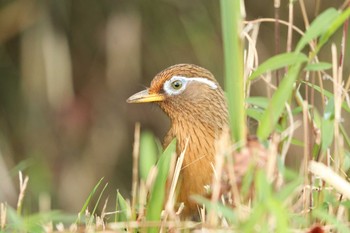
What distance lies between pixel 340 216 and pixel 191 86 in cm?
145

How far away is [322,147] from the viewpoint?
3.40 meters

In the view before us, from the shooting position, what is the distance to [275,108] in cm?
322

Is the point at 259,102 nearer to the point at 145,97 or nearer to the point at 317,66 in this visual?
the point at 317,66

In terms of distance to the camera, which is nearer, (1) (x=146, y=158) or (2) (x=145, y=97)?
(1) (x=146, y=158)

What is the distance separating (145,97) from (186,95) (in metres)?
0.18

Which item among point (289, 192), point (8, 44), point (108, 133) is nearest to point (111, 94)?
point (108, 133)

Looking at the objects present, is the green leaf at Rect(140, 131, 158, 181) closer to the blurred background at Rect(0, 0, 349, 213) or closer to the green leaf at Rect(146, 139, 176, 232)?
the green leaf at Rect(146, 139, 176, 232)

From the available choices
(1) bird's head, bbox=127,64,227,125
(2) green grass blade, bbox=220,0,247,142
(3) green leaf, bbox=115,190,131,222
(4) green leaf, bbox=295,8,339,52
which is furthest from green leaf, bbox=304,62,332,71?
(1) bird's head, bbox=127,64,227,125

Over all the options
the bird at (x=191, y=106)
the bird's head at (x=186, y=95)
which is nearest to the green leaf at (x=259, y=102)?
the bird at (x=191, y=106)

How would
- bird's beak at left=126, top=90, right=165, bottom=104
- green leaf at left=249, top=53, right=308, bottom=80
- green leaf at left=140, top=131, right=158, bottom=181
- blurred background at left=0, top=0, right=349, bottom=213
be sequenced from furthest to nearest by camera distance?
blurred background at left=0, top=0, right=349, bottom=213
bird's beak at left=126, top=90, right=165, bottom=104
green leaf at left=140, top=131, right=158, bottom=181
green leaf at left=249, top=53, right=308, bottom=80

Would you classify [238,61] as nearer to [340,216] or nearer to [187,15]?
[340,216]

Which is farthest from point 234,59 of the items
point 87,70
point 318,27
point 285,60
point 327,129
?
point 87,70

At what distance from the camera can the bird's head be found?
15.0 feet

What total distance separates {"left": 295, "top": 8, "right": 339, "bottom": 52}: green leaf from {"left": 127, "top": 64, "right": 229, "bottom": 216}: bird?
3.47ft
